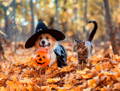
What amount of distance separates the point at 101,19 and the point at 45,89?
77.2ft

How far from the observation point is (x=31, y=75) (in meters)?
5.52

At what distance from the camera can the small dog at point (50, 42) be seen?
586 cm

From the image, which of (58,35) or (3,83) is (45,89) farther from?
(58,35)

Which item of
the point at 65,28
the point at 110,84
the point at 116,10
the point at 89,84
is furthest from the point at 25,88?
the point at 116,10

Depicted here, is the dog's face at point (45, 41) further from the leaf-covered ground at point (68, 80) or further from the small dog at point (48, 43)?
the leaf-covered ground at point (68, 80)

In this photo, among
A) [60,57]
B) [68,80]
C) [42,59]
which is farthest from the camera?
[60,57]

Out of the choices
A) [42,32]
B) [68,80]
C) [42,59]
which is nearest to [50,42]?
[42,32]

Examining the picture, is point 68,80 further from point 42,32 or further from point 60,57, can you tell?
point 42,32

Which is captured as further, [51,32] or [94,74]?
[51,32]

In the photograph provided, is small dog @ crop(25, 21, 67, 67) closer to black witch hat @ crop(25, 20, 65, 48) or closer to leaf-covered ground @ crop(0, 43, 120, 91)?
black witch hat @ crop(25, 20, 65, 48)

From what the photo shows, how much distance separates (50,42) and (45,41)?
10cm

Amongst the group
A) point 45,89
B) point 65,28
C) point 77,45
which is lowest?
point 45,89

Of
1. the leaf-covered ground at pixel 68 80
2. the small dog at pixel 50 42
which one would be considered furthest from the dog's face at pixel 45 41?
the leaf-covered ground at pixel 68 80

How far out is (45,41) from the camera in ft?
19.4
